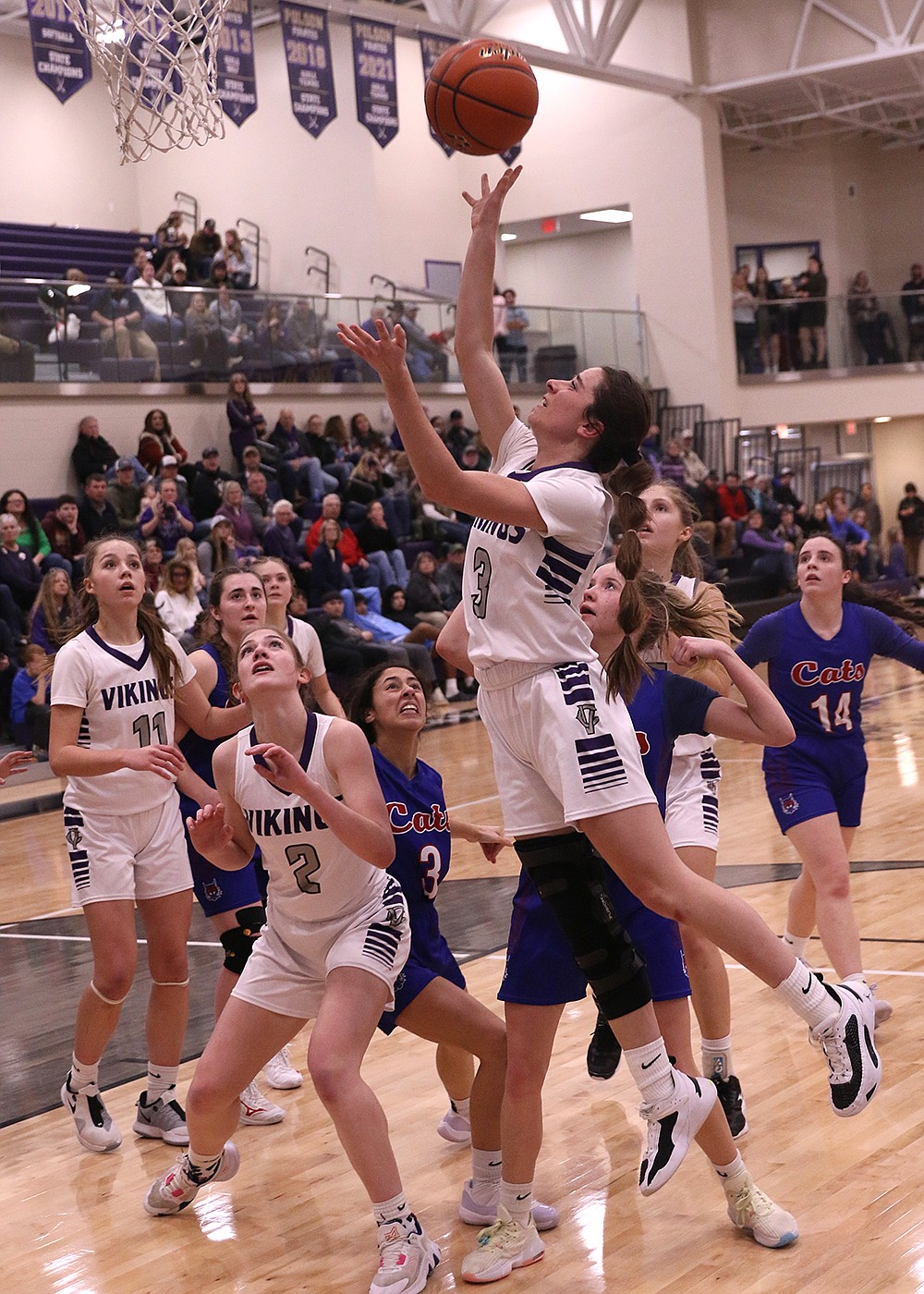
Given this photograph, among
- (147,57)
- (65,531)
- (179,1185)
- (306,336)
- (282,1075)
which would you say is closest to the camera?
(179,1185)

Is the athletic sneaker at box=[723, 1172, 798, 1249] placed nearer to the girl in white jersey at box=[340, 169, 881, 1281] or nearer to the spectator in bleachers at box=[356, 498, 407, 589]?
the girl in white jersey at box=[340, 169, 881, 1281]

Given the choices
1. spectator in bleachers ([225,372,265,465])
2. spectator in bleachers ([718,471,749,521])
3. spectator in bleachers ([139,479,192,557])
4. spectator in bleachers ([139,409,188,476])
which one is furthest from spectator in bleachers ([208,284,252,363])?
spectator in bleachers ([718,471,749,521])

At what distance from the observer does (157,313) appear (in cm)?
1513

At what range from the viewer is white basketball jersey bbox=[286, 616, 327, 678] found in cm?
490

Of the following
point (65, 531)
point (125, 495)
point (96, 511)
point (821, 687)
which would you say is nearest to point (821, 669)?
point (821, 687)

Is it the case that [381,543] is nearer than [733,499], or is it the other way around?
[381,543]

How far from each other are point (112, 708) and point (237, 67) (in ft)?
35.3

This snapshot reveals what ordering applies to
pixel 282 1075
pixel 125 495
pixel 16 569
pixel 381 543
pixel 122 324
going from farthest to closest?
pixel 122 324 → pixel 381 543 → pixel 125 495 → pixel 16 569 → pixel 282 1075

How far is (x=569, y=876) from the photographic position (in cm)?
320

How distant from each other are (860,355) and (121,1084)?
19.7 meters

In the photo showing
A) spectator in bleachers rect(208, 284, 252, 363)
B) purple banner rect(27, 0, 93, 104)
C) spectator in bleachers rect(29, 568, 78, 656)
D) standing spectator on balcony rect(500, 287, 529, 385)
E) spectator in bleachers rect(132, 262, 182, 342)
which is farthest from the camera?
standing spectator on balcony rect(500, 287, 529, 385)

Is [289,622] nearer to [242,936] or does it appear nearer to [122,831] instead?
[122,831]

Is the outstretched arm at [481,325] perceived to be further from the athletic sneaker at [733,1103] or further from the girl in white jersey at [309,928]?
the athletic sneaker at [733,1103]

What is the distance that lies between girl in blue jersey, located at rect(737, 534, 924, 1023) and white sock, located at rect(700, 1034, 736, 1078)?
88 centimetres
